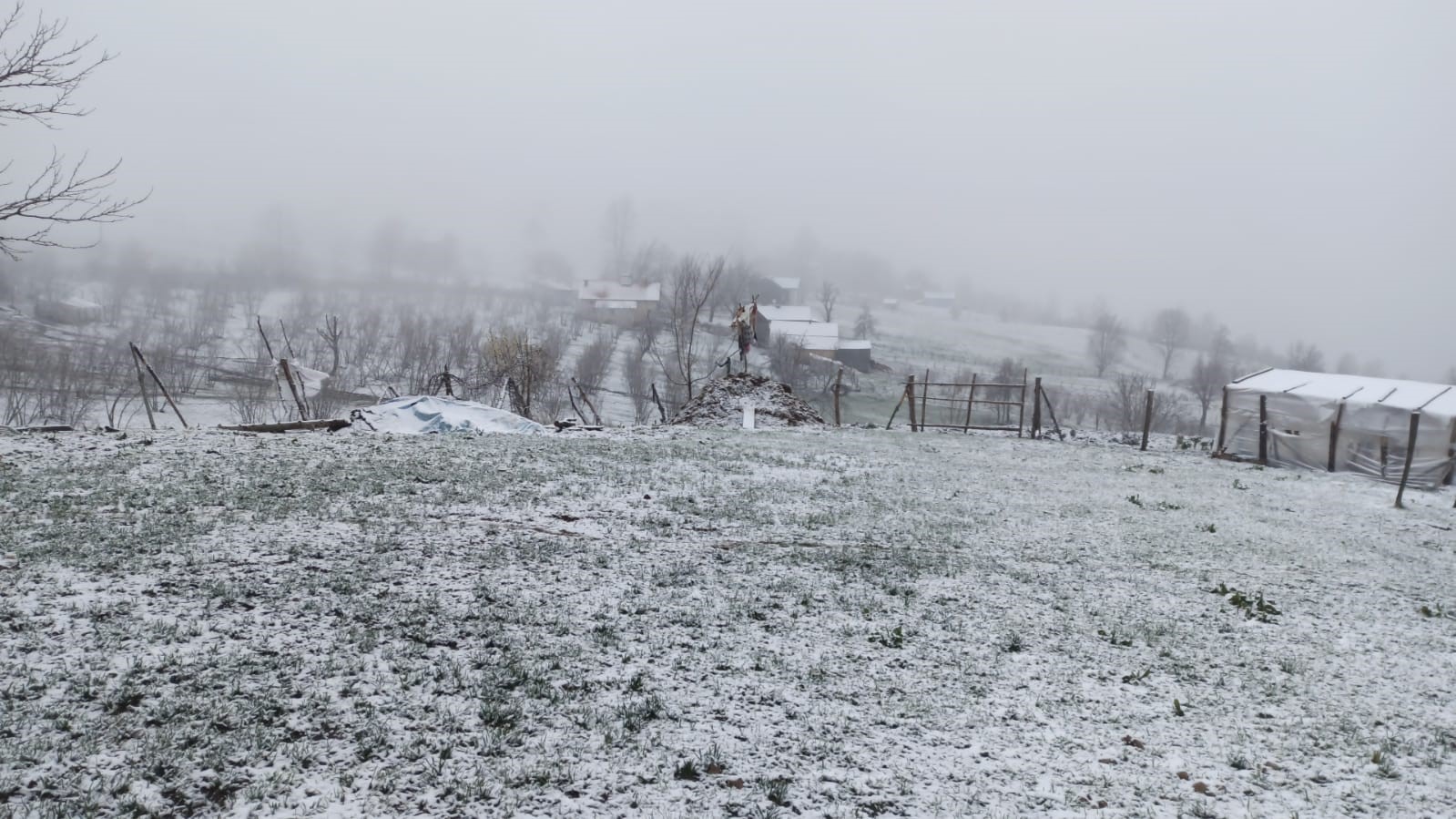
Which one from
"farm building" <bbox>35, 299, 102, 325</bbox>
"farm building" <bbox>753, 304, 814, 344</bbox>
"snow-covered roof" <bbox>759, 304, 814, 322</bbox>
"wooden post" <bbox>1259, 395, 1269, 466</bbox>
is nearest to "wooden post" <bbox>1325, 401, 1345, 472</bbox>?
"wooden post" <bbox>1259, 395, 1269, 466</bbox>

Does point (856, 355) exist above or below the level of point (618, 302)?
below

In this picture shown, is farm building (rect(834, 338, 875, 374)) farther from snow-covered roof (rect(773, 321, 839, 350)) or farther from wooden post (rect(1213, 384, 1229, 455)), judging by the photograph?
wooden post (rect(1213, 384, 1229, 455))

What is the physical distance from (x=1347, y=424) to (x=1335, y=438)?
0.46 meters

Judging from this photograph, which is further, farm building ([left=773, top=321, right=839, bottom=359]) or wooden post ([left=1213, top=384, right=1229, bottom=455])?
farm building ([left=773, top=321, right=839, bottom=359])

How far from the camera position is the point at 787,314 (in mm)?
81500

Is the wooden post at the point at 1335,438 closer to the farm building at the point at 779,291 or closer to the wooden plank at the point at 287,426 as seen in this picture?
the wooden plank at the point at 287,426

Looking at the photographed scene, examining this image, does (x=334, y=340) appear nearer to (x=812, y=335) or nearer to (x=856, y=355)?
(x=812, y=335)

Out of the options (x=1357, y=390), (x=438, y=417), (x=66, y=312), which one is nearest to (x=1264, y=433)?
(x=1357, y=390)

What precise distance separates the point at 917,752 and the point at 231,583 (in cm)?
464

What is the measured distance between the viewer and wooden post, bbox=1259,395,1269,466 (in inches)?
779

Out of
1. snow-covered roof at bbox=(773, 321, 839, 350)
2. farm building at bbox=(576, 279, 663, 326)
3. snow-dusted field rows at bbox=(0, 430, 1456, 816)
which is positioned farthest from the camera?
farm building at bbox=(576, 279, 663, 326)

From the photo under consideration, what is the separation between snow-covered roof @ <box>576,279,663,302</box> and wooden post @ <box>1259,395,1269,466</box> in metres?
62.2

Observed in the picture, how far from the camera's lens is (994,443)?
19.4m

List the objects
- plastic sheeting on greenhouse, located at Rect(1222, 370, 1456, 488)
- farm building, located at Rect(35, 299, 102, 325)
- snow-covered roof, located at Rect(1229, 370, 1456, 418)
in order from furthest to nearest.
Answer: farm building, located at Rect(35, 299, 102, 325)
snow-covered roof, located at Rect(1229, 370, 1456, 418)
plastic sheeting on greenhouse, located at Rect(1222, 370, 1456, 488)
